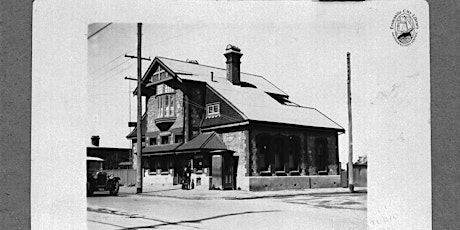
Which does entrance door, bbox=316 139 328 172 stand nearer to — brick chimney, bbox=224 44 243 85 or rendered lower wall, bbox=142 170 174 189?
brick chimney, bbox=224 44 243 85

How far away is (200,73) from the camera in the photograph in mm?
1690

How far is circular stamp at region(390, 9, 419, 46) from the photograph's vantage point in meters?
1.79

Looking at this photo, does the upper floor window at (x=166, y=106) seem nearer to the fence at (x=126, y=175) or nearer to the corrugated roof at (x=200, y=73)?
the corrugated roof at (x=200, y=73)

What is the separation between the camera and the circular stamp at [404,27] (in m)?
1.79

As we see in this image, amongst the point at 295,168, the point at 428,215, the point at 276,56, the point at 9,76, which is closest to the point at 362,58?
the point at 276,56

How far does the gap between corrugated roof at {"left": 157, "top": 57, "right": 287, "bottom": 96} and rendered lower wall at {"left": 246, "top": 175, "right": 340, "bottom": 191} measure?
241 mm

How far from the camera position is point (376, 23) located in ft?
5.76

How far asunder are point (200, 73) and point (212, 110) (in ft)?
0.35

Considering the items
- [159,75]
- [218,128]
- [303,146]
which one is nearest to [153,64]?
[159,75]

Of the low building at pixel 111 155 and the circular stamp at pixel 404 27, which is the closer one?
the low building at pixel 111 155

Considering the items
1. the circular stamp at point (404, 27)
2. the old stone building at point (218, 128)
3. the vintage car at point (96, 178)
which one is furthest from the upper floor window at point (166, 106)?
the circular stamp at point (404, 27)

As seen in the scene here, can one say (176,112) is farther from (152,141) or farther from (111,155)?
(111,155)

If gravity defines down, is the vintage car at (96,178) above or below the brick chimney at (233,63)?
below

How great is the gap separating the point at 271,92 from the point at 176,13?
0.34 meters
